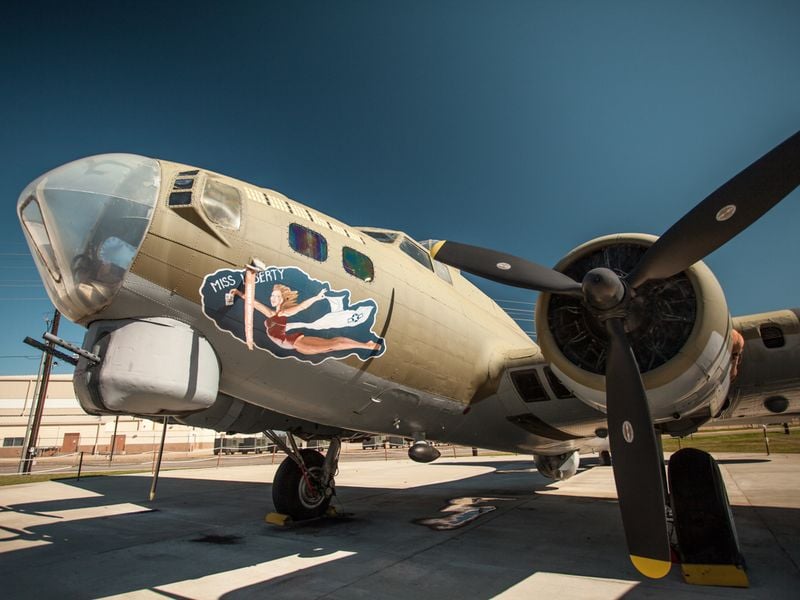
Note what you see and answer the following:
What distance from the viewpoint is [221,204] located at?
15.8ft

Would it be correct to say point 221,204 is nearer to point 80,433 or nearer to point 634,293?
point 634,293

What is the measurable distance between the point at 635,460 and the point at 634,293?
1.67 metres

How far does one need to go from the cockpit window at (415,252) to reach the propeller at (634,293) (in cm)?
307

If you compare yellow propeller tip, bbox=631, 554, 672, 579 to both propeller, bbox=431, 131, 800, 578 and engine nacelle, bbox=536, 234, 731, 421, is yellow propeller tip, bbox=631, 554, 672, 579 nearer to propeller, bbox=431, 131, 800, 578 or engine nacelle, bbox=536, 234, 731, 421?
propeller, bbox=431, 131, 800, 578

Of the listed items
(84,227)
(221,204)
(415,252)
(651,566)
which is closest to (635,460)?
(651,566)

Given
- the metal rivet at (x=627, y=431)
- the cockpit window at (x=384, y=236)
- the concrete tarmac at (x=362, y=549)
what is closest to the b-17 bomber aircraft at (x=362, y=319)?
the metal rivet at (x=627, y=431)

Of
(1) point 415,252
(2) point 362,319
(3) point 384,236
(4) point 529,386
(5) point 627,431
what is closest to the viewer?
(5) point 627,431

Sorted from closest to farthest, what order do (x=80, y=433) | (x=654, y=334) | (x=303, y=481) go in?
(x=654, y=334) → (x=303, y=481) → (x=80, y=433)

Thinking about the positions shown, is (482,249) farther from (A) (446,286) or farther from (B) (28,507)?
A: (B) (28,507)

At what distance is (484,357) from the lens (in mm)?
7766

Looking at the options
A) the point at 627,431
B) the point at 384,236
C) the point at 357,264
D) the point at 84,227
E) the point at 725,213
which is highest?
the point at 384,236

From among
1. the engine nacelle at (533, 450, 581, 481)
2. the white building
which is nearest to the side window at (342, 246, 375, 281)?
the engine nacelle at (533, 450, 581, 481)

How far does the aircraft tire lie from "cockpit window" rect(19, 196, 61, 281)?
5.22 meters

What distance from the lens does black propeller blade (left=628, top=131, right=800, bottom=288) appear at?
4047mm
